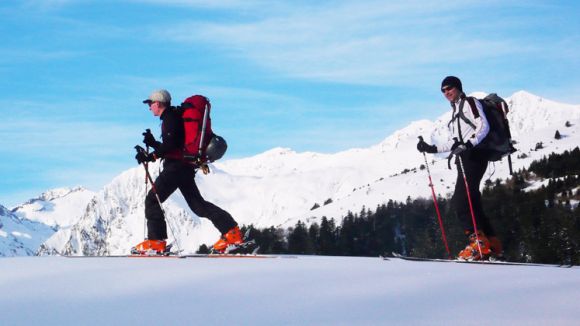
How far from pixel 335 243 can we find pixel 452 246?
54837mm

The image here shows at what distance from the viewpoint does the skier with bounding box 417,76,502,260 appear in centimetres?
1280

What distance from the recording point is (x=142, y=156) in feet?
43.8

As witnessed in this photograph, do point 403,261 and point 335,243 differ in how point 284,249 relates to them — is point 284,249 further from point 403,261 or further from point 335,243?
point 403,261

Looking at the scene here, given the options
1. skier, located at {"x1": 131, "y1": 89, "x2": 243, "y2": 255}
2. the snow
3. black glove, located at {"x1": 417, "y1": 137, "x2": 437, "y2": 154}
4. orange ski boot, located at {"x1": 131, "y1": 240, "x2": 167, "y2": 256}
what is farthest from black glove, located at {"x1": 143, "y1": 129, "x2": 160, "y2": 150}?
black glove, located at {"x1": 417, "y1": 137, "x2": 437, "y2": 154}

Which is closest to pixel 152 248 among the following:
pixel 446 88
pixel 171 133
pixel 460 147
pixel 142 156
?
pixel 142 156

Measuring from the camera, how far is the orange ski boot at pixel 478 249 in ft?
41.9

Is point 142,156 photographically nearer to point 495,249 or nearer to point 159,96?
point 159,96

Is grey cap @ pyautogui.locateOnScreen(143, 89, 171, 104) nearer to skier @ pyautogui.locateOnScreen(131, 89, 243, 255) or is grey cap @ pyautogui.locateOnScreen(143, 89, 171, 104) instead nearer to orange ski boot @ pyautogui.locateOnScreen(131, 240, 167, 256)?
skier @ pyautogui.locateOnScreen(131, 89, 243, 255)

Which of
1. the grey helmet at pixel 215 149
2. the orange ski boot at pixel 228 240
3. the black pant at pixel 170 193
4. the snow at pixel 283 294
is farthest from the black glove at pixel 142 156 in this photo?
the snow at pixel 283 294

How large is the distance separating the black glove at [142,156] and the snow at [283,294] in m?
2.59

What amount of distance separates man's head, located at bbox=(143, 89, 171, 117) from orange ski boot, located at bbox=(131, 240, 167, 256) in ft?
6.65

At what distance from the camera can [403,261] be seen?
38.3 feet

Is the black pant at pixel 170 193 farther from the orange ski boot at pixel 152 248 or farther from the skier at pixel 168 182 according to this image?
the orange ski boot at pixel 152 248

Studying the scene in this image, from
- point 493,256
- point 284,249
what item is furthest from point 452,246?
point 493,256
